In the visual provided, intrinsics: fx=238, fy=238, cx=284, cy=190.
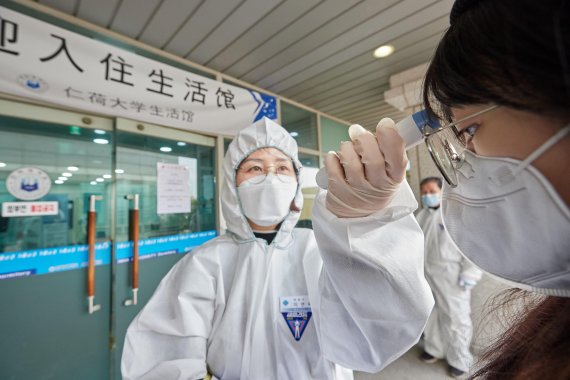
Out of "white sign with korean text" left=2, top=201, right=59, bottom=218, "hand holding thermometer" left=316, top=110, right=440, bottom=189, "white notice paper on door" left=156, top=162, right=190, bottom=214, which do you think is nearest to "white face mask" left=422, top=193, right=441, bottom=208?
"hand holding thermometer" left=316, top=110, right=440, bottom=189

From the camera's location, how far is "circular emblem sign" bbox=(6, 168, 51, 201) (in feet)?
4.21

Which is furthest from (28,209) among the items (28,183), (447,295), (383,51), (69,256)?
(447,295)

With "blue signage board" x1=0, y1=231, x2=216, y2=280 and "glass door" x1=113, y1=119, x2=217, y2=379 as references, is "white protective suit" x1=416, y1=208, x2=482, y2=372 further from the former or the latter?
"blue signage board" x1=0, y1=231, x2=216, y2=280

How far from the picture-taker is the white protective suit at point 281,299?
52 cm

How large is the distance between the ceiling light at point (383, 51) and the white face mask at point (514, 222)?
1.84m

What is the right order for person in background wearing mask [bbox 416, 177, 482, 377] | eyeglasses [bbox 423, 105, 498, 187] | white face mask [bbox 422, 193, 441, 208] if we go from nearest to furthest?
eyeglasses [bbox 423, 105, 498, 187], person in background wearing mask [bbox 416, 177, 482, 377], white face mask [bbox 422, 193, 441, 208]

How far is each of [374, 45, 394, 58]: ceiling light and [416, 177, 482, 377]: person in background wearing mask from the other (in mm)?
1131

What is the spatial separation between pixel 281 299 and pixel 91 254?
132 centimetres

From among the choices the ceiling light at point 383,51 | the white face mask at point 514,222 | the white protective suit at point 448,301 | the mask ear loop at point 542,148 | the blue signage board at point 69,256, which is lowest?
the white protective suit at point 448,301

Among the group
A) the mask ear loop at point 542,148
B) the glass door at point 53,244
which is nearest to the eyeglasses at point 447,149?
the mask ear loop at point 542,148

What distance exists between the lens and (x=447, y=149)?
46cm

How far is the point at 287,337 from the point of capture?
0.75 meters

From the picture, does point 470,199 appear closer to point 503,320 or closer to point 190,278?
point 503,320

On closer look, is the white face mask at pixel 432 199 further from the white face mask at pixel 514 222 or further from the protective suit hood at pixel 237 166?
the white face mask at pixel 514 222
